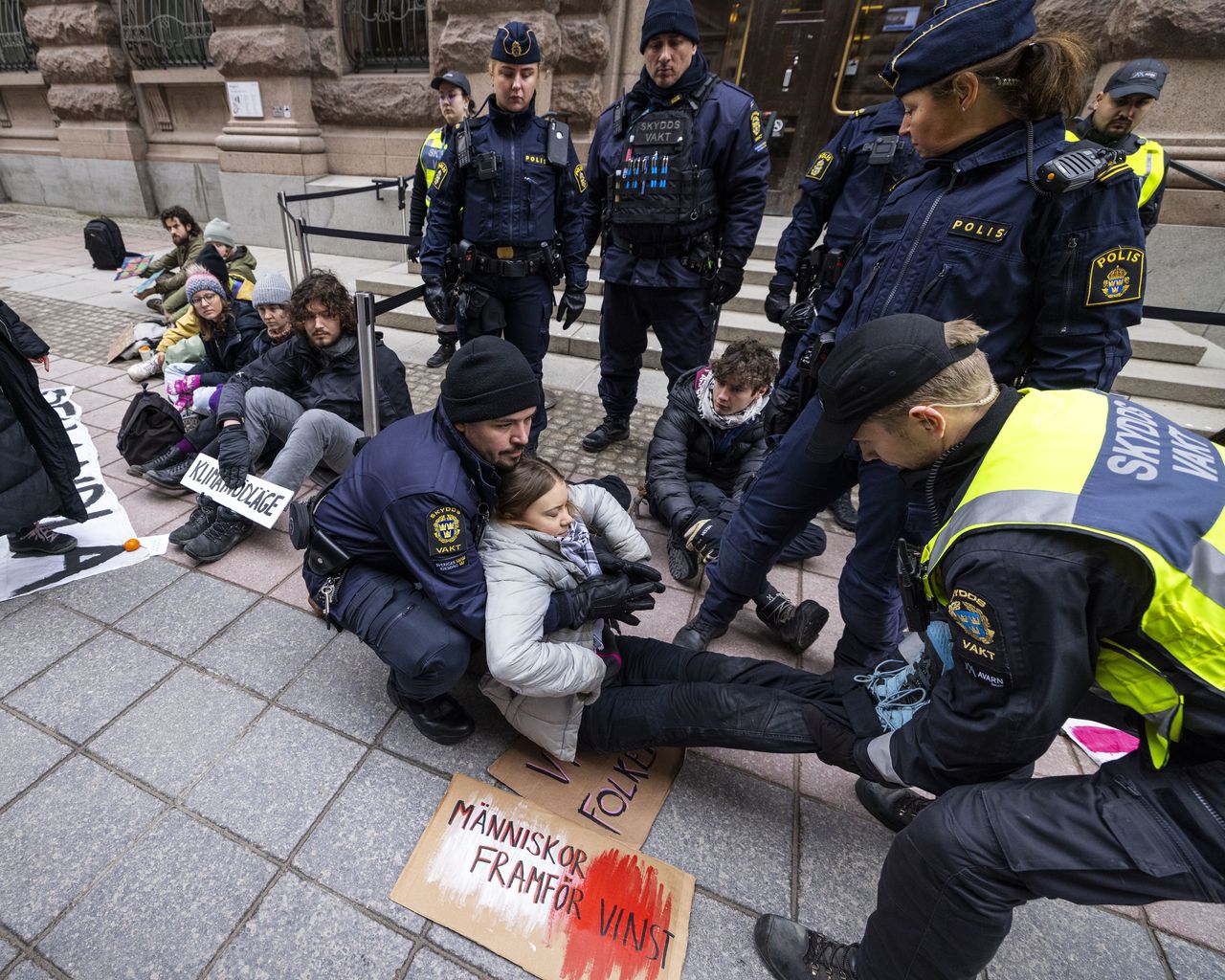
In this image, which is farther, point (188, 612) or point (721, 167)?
point (721, 167)

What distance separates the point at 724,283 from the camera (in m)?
3.34

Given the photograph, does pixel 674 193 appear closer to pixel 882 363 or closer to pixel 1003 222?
pixel 1003 222

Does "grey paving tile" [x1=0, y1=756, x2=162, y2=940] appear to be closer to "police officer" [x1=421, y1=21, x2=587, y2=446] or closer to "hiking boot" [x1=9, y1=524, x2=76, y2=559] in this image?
"hiking boot" [x1=9, y1=524, x2=76, y2=559]

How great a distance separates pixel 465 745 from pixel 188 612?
1.35 m

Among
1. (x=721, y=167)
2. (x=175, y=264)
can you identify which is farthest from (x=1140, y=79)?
(x=175, y=264)

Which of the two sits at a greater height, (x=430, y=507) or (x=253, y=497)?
(x=430, y=507)

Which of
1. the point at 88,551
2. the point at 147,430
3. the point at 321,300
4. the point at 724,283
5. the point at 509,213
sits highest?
the point at 509,213

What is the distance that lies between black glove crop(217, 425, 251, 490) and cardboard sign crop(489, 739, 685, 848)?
1.96 metres

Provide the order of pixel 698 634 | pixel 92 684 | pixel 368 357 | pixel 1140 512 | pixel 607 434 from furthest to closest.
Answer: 1. pixel 607 434
2. pixel 368 357
3. pixel 698 634
4. pixel 92 684
5. pixel 1140 512

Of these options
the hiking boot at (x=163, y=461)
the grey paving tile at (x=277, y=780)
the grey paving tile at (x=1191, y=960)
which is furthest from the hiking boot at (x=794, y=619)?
the hiking boot at (x=163, y=461)

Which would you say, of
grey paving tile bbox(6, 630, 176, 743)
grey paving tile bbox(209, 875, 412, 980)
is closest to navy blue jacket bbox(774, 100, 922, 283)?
grey paving tile bbox(209, 875, 412, 980)

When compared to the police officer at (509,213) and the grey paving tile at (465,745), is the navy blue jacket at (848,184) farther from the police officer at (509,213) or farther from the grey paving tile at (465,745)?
the grey paving tile at (465,745)

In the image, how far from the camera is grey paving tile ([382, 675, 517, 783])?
6.16 feet

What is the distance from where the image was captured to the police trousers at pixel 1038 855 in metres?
1.00
